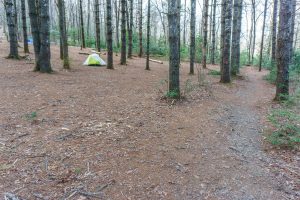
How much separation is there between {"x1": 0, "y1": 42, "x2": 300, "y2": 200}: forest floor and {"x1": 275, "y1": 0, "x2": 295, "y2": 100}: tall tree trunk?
0.89m

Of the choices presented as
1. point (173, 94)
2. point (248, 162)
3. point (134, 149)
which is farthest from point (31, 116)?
point (248, 162)

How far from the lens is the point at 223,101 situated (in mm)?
7816

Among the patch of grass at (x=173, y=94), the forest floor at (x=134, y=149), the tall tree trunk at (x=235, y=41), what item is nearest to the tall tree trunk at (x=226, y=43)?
the tall tree trunk at (x=235, y=41)

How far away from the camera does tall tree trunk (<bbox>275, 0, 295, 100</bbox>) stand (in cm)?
708

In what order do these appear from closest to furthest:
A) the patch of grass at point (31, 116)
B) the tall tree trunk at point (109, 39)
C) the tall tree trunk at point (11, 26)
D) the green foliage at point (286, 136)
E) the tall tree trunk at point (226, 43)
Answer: the green foliage at point (286, 136) < the patch of grass at point (31, 116) < the tall tree trunk at point (226, 43) < the tall tree trunk at point (11, 26) < the tall tree trunk at point (109, 39)

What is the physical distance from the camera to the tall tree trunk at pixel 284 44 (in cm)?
708

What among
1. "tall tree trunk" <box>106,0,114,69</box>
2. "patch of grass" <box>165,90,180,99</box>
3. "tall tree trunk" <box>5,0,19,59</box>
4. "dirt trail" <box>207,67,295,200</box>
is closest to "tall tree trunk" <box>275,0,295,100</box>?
"dirt trail" <box>207,67,295,200</box>

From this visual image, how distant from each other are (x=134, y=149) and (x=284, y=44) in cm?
578

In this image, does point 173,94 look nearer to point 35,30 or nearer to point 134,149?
point 134,149

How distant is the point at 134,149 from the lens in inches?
170

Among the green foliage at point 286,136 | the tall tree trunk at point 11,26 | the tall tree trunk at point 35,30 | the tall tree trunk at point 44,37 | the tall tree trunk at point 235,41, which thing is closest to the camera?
the green foliage at point 286,136

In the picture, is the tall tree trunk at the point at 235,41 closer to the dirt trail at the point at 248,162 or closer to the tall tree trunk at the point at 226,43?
the tall tree trunk at the point at 226,43

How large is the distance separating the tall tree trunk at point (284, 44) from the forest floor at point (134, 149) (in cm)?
89

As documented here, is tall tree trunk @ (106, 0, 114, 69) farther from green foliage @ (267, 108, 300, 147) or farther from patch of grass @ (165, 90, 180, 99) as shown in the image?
green foliage @ (267, 108, 300, 147)
